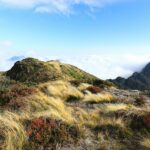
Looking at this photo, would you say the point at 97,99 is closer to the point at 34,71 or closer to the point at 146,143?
the point at 146,143

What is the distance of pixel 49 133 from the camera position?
1167 centimetres

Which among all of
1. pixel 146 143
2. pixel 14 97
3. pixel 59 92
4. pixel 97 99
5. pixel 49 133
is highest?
pixel 59 92

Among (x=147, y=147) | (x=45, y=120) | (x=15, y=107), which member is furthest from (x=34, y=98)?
(x=147, y=147)

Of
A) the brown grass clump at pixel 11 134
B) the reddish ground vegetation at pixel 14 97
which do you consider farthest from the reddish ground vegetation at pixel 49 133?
the reddish ground vegetation at pixel 14 97

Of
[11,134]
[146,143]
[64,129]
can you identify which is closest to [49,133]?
[64,129]

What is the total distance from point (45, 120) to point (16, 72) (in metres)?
46.7

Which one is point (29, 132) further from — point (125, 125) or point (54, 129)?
point (125, 125)

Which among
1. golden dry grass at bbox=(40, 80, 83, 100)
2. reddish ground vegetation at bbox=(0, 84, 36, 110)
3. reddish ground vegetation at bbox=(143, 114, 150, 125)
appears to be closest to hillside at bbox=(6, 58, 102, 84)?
golden dry grass at bbox=(40, 80, 83, 100)

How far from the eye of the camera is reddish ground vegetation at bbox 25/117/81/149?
1109 centimetres

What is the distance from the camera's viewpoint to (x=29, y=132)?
11.2 meters

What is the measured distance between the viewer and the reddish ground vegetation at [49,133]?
11.1 meters

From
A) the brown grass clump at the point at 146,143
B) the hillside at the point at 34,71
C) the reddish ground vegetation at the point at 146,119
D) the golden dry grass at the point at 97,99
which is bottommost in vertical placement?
the brown grass clump at the point at 146,143

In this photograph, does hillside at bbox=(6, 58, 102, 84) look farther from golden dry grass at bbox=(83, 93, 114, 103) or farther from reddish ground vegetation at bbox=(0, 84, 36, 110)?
reddish ground vegetation at bbox=(0, 84, 36, 110)

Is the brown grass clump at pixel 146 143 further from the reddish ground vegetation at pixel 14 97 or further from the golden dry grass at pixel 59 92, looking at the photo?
the golden dry grass at pixel 59 92
